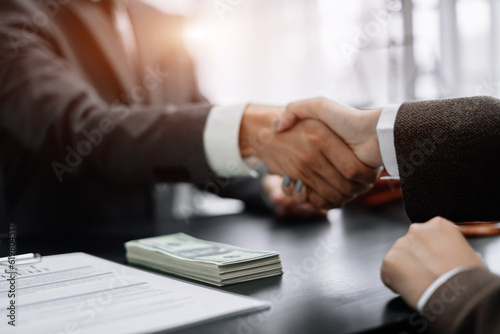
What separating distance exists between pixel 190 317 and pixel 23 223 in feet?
3.33

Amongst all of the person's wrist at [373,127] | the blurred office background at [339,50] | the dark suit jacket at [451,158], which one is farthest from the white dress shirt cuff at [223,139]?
the blurred office background at [339,50]

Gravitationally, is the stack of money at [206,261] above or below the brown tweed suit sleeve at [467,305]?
below

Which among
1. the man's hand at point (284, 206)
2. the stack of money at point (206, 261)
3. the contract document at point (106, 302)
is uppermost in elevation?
the contract document at point (106, 302)

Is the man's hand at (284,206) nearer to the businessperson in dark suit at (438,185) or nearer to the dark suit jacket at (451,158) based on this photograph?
the businessperson in dark suit at (438,185)

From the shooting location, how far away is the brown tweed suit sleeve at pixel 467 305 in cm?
35

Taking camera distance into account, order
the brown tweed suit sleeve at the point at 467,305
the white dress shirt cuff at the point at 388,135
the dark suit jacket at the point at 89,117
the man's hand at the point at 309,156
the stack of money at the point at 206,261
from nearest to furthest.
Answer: the brown tweed suit sleeve at the point at 467,305
the stack of money at the point at 206,261
the white dress shirt cuff at the point at 388,135
the man's hand at the point at 309,156
the dark suit jacket at the point at 89,117

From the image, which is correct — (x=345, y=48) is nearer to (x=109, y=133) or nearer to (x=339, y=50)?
(x=339, y=50)

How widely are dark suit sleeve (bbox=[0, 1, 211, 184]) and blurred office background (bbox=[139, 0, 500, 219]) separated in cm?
60

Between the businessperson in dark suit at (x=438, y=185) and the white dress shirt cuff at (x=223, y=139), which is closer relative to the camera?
the businessperson in dark suit at (x=438, y=185)

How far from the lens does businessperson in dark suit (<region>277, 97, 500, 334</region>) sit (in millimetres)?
370

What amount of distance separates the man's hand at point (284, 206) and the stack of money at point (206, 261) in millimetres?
377

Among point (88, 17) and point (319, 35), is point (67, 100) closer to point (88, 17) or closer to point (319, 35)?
point (88, 17)

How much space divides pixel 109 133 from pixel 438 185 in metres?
0.64

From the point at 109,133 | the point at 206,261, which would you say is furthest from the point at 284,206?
the point at 206,261
